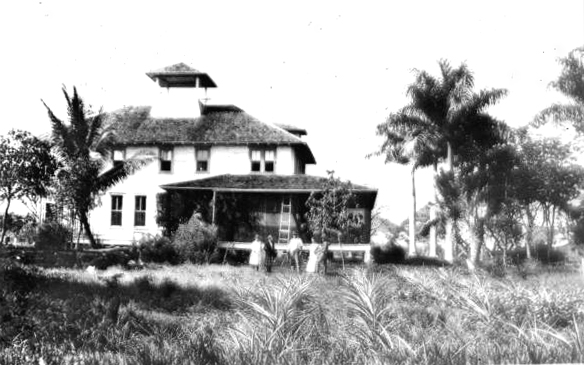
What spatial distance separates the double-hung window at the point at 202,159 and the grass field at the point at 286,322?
43.4 feet

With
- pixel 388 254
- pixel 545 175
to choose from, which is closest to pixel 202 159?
Result: pixel 388 254

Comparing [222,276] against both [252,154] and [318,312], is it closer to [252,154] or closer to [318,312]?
[318,312]

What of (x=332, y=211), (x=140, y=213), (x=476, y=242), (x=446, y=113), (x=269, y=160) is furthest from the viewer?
(x=140, y=213)

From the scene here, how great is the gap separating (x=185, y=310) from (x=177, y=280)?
261 cm

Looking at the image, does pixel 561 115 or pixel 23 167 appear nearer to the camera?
pixel 23 167

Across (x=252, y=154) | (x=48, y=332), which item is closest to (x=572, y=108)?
(x=48, y=332)

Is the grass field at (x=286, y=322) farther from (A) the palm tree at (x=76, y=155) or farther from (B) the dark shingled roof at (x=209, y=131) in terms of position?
(B) the dark shingled roof at (x=209, y=131)

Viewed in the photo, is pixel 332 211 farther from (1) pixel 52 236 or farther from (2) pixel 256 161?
(1) pixel 52 236

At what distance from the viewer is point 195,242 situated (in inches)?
773

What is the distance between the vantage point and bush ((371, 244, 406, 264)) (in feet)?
74.4

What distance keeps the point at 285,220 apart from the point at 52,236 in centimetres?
1243

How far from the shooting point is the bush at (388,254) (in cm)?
2267

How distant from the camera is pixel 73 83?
1018 centimetres

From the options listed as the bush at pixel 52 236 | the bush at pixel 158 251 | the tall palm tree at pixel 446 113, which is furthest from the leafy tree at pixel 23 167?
the tall palm tree at pixel 446 113
